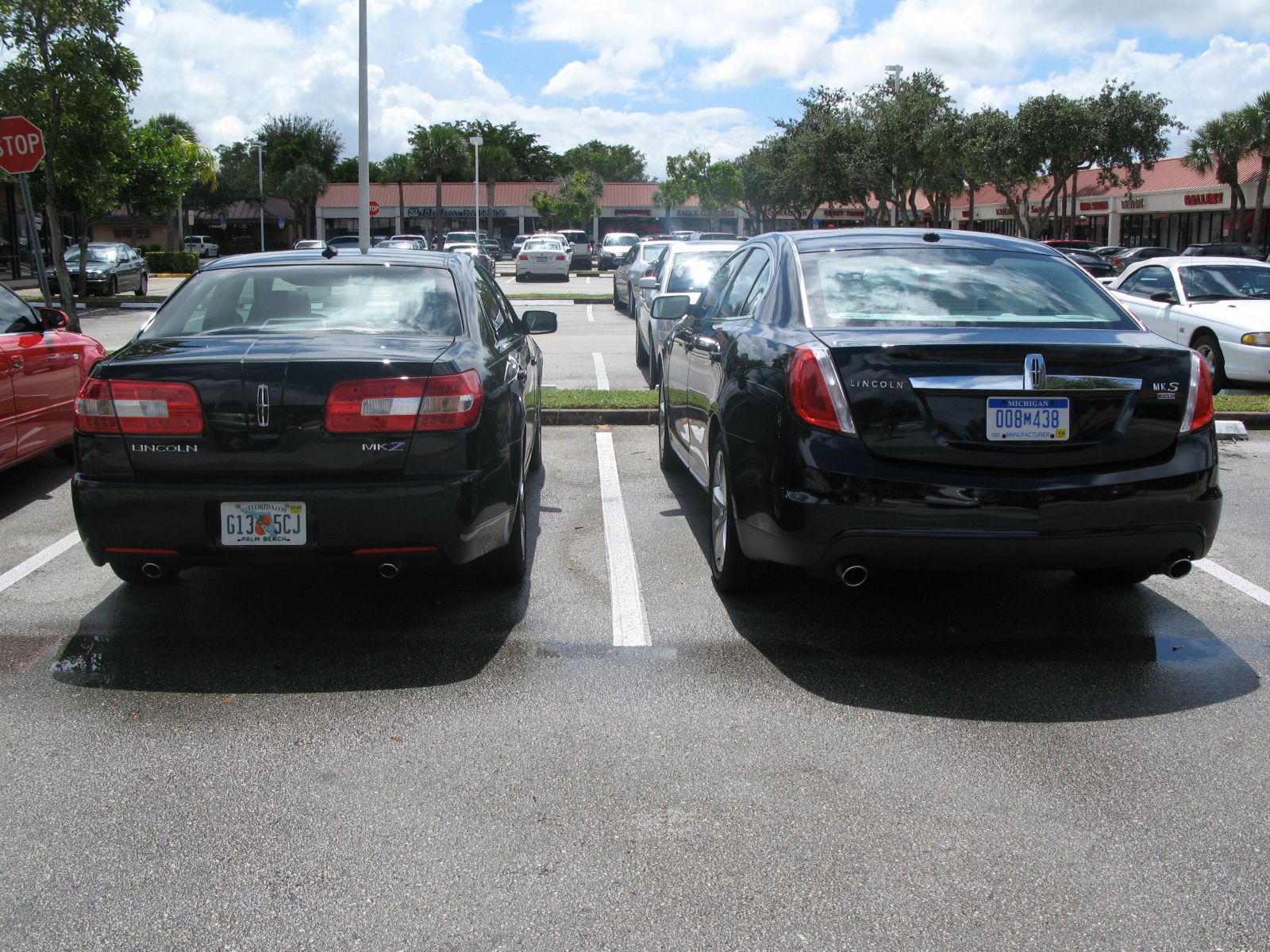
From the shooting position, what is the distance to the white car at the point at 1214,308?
11961 mm

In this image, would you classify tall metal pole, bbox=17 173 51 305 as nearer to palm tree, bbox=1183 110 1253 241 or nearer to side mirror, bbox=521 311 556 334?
side mirror, bbox=521 311 556 334

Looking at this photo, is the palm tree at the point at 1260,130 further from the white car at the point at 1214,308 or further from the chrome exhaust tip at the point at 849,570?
the chrome exhaust tip at the point at 849,570

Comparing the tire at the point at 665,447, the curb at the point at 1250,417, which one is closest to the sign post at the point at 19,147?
the tire at the point at 665,447

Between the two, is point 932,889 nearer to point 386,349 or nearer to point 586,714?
point 586,714

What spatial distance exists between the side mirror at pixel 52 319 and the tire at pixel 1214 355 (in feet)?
34.3

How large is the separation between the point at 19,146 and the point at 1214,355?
12.7m

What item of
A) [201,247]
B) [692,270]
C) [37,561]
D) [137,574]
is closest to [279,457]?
[137,574]

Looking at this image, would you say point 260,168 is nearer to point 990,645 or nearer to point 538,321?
point 538,321

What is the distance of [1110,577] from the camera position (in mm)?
5516

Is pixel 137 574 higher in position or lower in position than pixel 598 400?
lower

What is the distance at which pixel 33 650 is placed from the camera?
4.71 metres

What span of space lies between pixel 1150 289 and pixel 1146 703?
10.8 meters

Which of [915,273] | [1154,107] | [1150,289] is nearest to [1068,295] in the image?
[915,273]

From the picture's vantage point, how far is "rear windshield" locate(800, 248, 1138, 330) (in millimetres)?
4859
